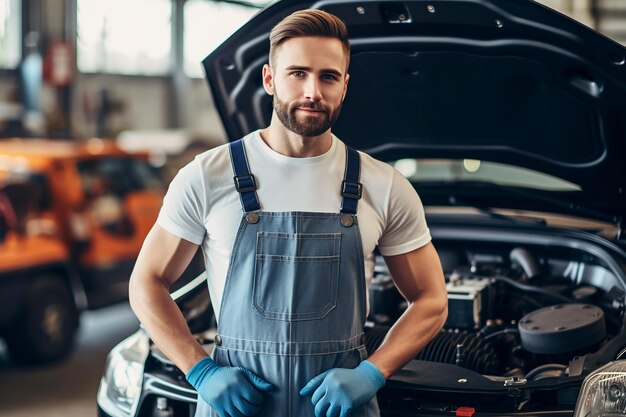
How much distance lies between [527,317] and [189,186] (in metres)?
1.32

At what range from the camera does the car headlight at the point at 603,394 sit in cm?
244

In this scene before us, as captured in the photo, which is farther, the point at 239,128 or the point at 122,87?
the point at 122,87

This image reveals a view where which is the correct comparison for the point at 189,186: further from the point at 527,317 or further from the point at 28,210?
the point at 28,210

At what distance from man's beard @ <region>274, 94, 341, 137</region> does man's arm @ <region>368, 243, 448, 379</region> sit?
0.42 meters

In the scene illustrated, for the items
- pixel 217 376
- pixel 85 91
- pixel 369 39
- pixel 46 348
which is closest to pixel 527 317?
pixel 369 39

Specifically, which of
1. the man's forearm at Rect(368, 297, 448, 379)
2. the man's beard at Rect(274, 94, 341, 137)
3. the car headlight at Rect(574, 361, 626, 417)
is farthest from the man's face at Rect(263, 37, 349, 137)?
the car headlight at Rect(574, 361, 626, 417)

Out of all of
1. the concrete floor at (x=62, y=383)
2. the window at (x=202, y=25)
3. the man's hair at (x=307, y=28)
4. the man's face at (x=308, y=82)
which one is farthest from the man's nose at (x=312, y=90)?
the window at (x=202, y=25)

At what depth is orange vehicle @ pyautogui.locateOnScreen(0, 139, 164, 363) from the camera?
20.9ft

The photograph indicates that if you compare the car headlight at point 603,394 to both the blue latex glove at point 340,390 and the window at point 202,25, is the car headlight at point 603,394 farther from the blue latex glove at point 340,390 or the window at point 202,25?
the window at point 202,25

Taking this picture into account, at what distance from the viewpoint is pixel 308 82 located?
2412mm

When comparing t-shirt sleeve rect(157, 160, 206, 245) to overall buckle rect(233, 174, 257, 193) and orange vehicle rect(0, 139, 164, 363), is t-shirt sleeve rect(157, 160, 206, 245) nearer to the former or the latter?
overall buckle rect(233, 174, 257, 193)

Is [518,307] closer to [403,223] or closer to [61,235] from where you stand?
[403,223]

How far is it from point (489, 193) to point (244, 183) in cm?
157

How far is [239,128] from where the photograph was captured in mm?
3555
